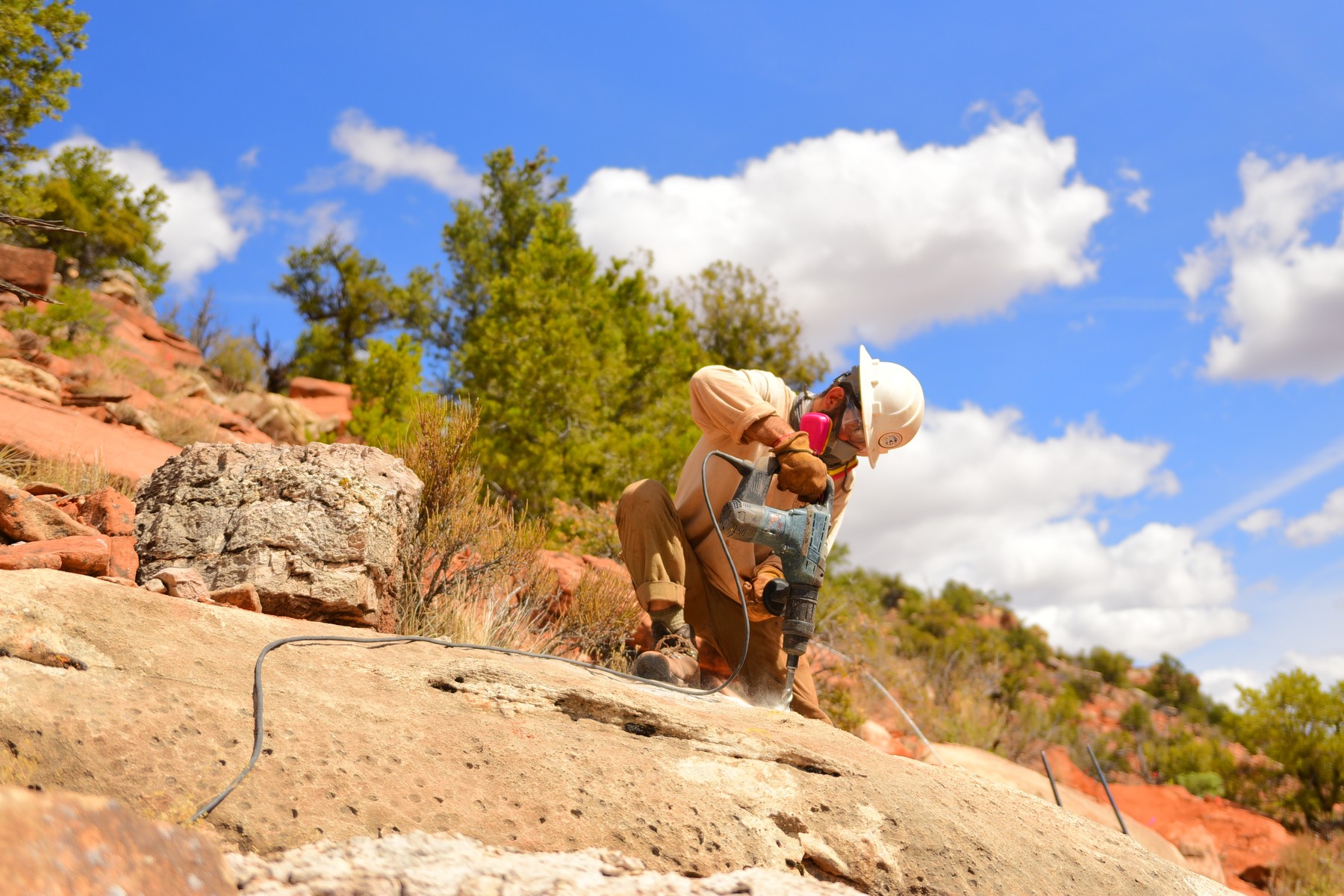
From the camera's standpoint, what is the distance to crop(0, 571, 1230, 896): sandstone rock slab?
2189mm

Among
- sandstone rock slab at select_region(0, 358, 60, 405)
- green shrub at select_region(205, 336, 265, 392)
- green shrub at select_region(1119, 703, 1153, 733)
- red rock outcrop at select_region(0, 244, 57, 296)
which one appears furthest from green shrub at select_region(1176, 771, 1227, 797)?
green shrub at select_region(205, 336, 265, 392)

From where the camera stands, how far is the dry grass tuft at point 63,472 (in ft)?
17.6

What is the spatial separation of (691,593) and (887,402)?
1.31m

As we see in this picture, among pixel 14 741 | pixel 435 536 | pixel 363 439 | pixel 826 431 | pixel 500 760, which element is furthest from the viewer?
pixel 363 439

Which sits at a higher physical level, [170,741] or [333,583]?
[333,583]

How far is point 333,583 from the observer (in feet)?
13.2

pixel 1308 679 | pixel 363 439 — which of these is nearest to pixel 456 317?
pixel 363 439

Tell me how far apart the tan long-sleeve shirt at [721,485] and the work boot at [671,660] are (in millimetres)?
336

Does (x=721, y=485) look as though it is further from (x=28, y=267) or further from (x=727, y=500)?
(x=28, y=267)

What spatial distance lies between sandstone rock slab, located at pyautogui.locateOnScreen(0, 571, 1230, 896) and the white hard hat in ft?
5.11

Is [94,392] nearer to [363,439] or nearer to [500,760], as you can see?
[363,439]

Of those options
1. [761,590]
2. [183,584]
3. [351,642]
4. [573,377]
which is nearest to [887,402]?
[761,590]

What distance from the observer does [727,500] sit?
Result: 4508 mm

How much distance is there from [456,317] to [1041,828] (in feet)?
73.4
